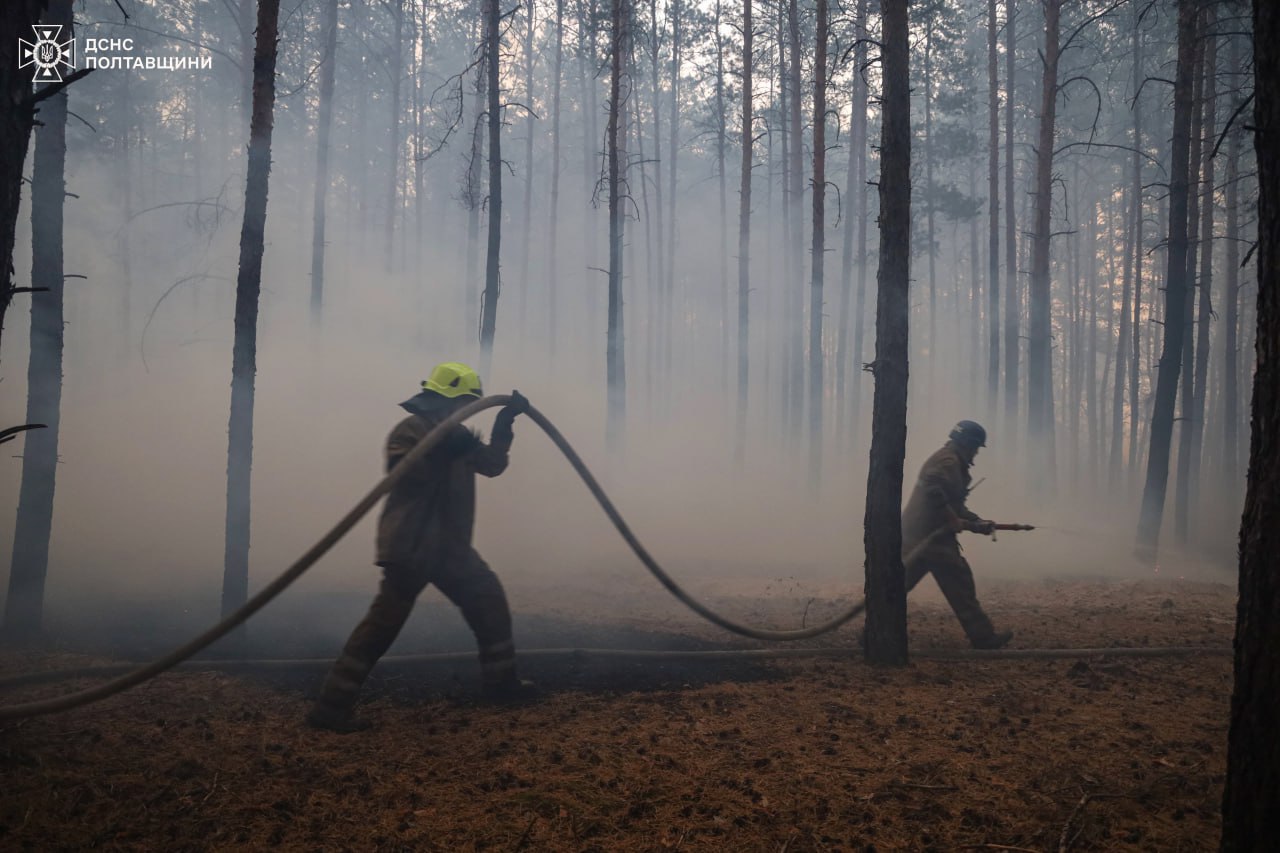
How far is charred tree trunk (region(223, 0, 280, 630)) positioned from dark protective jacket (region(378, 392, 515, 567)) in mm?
2966

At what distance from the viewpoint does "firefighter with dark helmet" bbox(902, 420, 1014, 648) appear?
7234 mm

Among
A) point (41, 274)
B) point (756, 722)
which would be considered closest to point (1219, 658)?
Result: point (756, 722)

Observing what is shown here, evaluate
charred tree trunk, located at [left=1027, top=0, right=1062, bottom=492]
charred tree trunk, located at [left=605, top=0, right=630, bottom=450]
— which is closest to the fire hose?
charred tree trunk, located at [left=605, top=0, right=630, bottom=450]

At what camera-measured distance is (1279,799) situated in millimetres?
2512

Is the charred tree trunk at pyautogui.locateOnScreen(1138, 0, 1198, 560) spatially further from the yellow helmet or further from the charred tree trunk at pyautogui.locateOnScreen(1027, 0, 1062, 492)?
the yellow helmet

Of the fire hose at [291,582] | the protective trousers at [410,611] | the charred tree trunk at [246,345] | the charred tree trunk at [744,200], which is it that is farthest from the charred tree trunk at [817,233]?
the protective trousers at [410,611]

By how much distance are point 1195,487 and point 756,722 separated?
2131 centimetres

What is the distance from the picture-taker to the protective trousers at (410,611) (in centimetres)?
512

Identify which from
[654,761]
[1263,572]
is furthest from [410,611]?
[1263,572]

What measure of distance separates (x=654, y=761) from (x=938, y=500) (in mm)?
4253

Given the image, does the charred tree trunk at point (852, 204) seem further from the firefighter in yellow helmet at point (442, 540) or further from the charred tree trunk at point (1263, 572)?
the charred tree trunk at point (1263, 572)

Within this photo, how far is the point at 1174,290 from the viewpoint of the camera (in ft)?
45.2

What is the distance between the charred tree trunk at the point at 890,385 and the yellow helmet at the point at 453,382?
3113 millimetres

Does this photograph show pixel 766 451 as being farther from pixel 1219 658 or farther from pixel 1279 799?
pixel 1279 799
